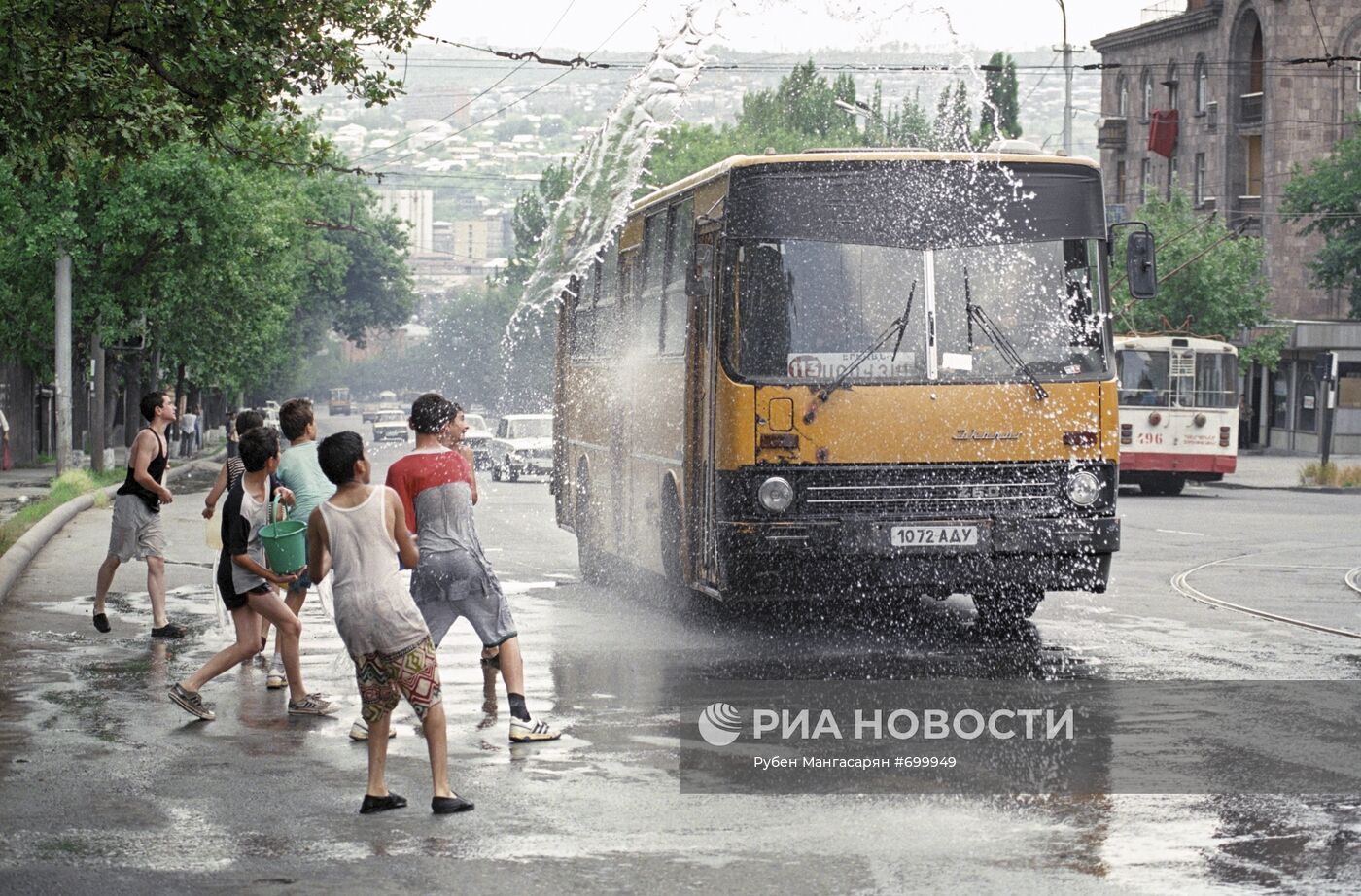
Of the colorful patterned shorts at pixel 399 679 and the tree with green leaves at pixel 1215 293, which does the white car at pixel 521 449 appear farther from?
the colorful patterned shorts at pixel 399 679

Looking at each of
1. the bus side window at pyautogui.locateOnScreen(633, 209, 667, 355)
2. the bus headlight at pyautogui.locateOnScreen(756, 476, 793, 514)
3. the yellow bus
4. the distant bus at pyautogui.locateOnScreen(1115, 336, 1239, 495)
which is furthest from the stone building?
the bus headlight at pyautogui.locateOnScreen(756, 476, 793, 514)

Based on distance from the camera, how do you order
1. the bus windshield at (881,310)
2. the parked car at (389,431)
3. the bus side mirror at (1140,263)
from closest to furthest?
the bus windshield at (881,310) → the bus side mirror at (1140,263) → the parked car at (389,431)

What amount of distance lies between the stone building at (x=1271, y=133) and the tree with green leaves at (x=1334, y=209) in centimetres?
104

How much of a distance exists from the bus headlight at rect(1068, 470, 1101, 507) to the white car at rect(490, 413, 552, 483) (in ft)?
102

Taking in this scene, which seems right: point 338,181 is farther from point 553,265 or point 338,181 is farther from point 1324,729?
point 1324,729

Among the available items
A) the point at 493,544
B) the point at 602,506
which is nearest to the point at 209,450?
the point at 493,544

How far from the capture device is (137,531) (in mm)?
14281

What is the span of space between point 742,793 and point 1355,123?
5848 cm

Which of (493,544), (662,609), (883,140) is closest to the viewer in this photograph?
(662,609)

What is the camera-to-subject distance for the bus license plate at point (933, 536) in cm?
1327

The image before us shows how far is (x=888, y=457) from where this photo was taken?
1334 cm

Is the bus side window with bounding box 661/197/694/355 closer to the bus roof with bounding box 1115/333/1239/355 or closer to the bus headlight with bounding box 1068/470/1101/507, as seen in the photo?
the bus headlight with bounding box 1068/470/1101/507

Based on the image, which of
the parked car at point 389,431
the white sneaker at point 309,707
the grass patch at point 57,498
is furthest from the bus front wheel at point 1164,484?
the parked car at point 389,431

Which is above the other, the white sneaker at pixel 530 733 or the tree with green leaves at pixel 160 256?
the tree with green leaves at pixel 160 256
